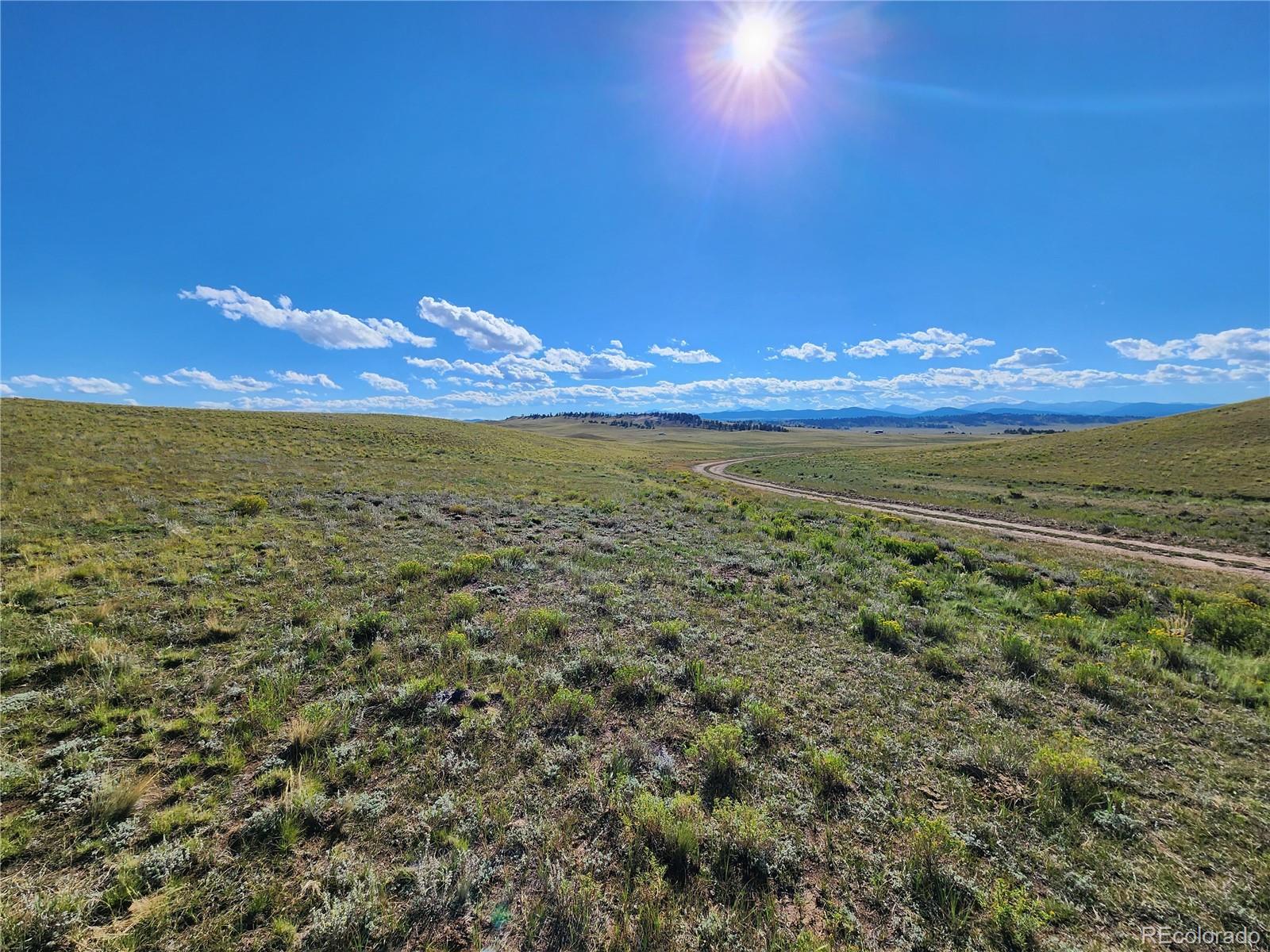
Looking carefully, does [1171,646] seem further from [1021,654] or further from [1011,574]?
[1011,574]

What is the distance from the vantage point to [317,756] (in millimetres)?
5293

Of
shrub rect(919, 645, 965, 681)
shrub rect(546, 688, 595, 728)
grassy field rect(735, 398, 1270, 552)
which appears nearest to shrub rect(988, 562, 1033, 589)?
shrub rect(919, 645, 965, 681)

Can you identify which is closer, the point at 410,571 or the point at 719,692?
the point at 719,692

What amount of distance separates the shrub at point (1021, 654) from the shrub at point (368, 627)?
11445 mm

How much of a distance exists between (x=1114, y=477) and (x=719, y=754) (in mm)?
55290

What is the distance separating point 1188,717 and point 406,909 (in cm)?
1046

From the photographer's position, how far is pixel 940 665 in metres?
7.78

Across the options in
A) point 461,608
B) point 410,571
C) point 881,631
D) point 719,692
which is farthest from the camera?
point 410,571

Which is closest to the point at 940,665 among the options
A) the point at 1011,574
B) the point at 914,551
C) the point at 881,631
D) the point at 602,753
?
the point at 881,631

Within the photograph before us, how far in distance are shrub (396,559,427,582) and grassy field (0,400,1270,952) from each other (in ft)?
0.29

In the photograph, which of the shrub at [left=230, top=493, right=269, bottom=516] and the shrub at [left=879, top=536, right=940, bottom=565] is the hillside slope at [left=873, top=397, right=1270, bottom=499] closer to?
the shrub at [left=879, top=536, right=940, bottom=565]

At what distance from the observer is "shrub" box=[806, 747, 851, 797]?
16.9ft

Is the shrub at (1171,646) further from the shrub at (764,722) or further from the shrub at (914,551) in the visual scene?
the shrub at (764,722)

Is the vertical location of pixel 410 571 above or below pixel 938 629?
above
